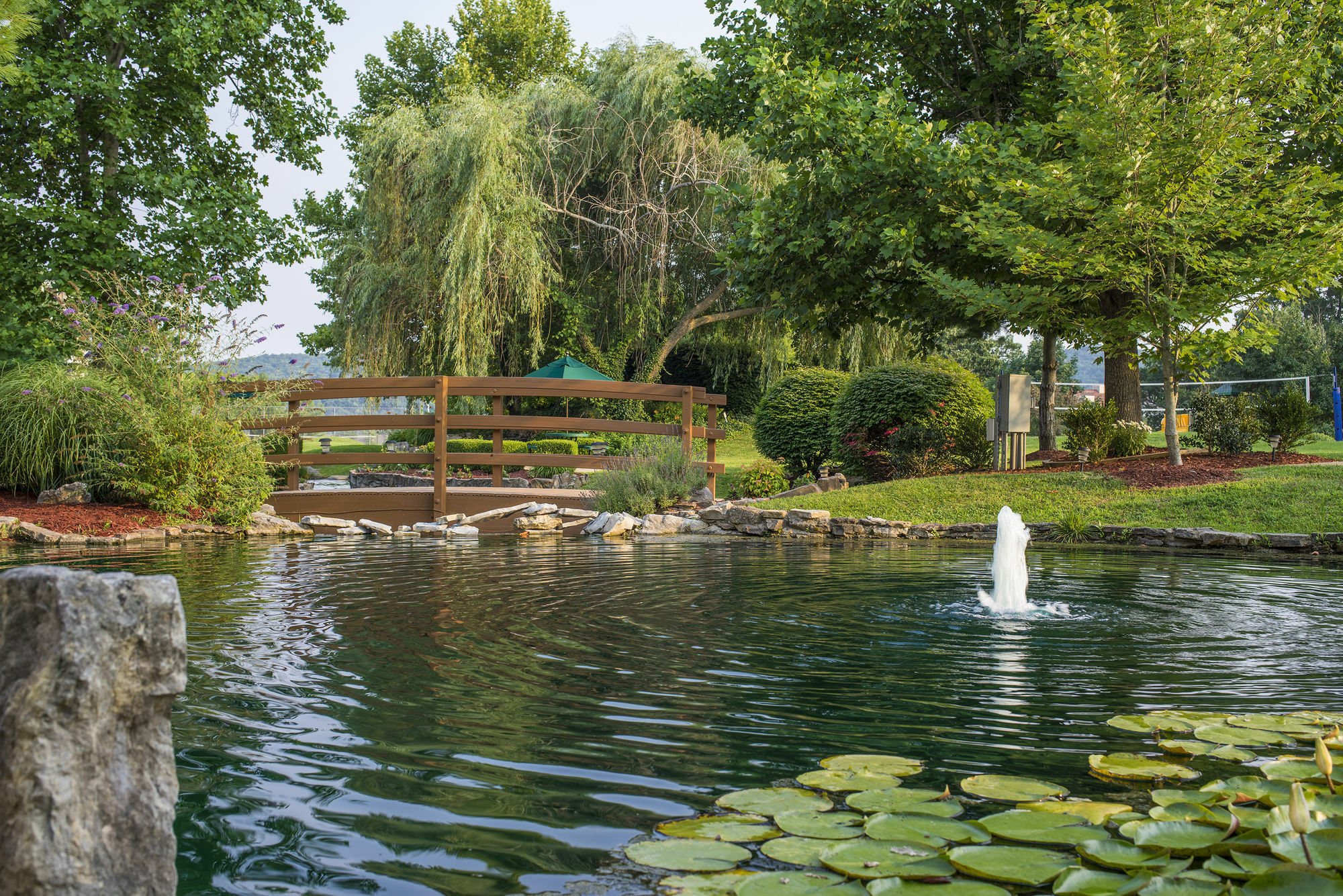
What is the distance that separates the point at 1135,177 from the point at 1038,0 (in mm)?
2806

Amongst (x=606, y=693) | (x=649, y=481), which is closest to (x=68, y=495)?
(x=649, y=481)

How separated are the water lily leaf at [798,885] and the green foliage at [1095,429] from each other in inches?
443

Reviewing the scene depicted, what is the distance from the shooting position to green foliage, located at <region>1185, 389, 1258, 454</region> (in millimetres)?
11391

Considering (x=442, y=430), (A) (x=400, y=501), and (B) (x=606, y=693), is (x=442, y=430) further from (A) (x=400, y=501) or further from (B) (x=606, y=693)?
(B) (x=606, y=693)

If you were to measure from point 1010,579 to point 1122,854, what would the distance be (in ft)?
12.0

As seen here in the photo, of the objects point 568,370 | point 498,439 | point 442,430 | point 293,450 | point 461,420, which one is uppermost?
point 568,370

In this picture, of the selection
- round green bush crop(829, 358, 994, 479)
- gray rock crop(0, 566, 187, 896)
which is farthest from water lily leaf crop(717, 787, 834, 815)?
round green bush crop(829, 358, 994, 479)

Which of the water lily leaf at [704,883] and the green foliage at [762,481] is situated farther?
the green foliage at [762,481]

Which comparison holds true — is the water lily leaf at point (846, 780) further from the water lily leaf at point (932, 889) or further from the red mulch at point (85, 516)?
the red mulch at point (85, 516)

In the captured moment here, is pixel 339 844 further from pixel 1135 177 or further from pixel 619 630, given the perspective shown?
pixel 1135 177

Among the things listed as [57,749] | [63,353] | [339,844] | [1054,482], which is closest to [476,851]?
[339,844]

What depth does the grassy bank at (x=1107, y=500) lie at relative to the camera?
8.34 metres

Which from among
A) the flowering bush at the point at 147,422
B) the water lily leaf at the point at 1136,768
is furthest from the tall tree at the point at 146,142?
the water lily leaf at the point at 1136,768

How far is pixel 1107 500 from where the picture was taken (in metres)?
9.49
